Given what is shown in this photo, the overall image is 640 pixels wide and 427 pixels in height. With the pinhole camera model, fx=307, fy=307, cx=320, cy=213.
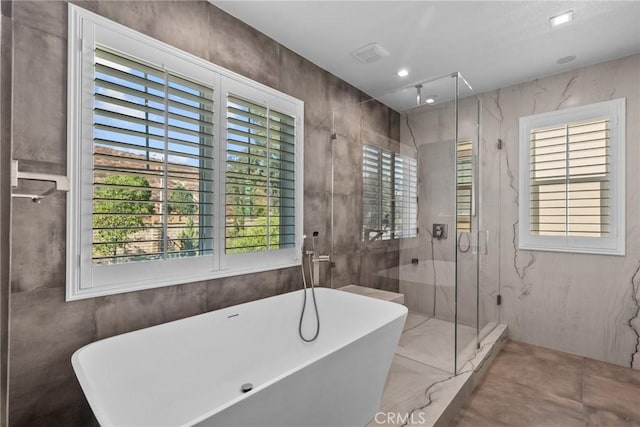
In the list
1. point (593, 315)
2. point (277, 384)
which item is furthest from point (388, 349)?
point (593, 315)

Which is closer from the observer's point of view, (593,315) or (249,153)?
(249,153)

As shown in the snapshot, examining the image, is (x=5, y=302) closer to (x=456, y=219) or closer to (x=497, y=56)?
(x=456, y=219)

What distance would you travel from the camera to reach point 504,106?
10.3 feet

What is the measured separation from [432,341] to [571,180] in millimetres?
1930

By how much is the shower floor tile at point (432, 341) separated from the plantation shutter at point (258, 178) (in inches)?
49.0

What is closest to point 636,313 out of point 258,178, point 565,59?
point 565,59

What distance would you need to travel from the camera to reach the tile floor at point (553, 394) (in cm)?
193

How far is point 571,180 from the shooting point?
9.12ft

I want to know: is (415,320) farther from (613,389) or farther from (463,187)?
(613,389)

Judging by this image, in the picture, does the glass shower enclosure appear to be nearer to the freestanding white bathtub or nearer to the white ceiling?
the white ceiling

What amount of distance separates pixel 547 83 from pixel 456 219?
1.70m

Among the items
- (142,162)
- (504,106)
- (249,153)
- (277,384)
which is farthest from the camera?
(504,106)

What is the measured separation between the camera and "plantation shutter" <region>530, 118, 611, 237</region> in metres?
2.65

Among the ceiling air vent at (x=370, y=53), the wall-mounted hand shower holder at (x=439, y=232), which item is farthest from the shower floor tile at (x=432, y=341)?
the ceiling air vent at (x=370, y=53)
